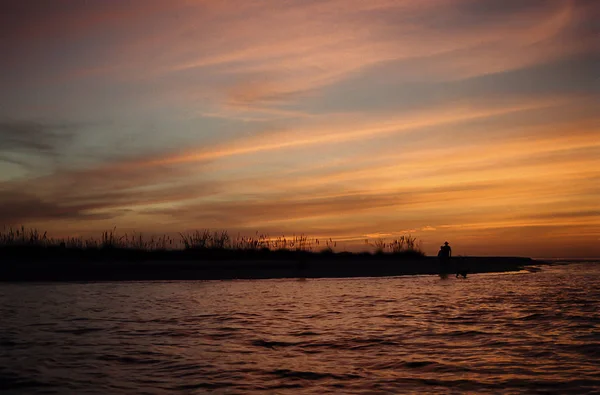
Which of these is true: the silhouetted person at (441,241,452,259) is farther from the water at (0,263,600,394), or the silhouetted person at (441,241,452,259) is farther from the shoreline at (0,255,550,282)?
the water at (0,263,600,394)

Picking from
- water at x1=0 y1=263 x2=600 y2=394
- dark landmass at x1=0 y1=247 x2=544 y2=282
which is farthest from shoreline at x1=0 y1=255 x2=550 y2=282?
water at x1=0 y1=263 x2=600 y2=394

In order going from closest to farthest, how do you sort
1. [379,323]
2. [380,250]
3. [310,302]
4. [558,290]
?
[379,323], [310,302], [558,290], [380,250]

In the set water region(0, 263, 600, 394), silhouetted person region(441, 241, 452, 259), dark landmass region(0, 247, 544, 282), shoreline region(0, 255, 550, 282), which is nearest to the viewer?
water region(0, 263, 600, 394)

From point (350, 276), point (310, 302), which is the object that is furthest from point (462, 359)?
point (350, 276)

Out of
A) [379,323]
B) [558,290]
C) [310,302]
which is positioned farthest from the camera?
[558,290]

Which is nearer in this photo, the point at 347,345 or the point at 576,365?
the point at 576,365

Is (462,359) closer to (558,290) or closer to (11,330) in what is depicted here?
(11,330)

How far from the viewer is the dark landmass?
1163 inches

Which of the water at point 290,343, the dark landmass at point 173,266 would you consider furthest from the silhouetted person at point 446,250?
the water at point 290,343

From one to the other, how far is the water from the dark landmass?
7.23m

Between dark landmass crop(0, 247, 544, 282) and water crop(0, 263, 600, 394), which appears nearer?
water crop(0, 263, 600, 394)

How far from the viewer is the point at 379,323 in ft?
51.2

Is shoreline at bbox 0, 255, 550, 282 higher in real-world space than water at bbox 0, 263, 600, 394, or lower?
higher

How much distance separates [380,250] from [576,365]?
1681 inches
